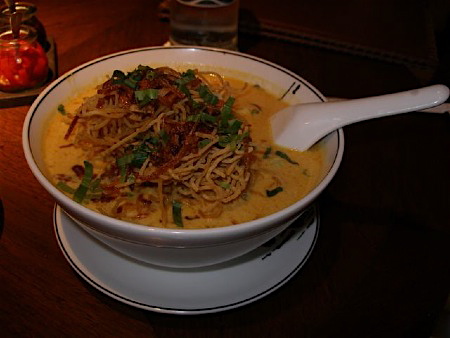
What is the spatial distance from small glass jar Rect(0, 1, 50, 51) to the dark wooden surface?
0.30ft

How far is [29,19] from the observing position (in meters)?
1.80

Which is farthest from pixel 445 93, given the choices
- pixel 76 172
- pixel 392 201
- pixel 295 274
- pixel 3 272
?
pixel 3 272

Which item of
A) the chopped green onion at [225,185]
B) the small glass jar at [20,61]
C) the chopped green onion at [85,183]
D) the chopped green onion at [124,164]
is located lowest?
the small glass jar at [20,61]

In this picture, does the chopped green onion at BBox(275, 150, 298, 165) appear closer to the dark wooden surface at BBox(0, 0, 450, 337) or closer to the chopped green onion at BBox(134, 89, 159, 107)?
the dark wooden surface at BBox(0, 0, 450, 337)

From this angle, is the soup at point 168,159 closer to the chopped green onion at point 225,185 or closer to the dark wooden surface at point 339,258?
the chopped green onion at point 225,185

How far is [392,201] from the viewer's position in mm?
1393

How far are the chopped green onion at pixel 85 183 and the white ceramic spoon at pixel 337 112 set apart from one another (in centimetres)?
48

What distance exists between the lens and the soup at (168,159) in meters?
1.08

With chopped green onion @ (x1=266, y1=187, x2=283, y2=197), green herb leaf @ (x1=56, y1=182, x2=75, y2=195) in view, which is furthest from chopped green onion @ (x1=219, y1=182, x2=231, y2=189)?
green herb leaf @ (x1=56, y1=182, x2=75, y2=195)

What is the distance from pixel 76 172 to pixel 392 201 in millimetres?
849

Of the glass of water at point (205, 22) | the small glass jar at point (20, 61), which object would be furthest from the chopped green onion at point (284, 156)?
the small glass jar at point (20, 61)

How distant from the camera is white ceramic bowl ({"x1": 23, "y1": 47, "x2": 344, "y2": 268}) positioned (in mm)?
881

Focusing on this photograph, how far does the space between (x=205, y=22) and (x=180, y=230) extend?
123 centimetres

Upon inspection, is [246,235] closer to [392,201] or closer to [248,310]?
[248,310]
